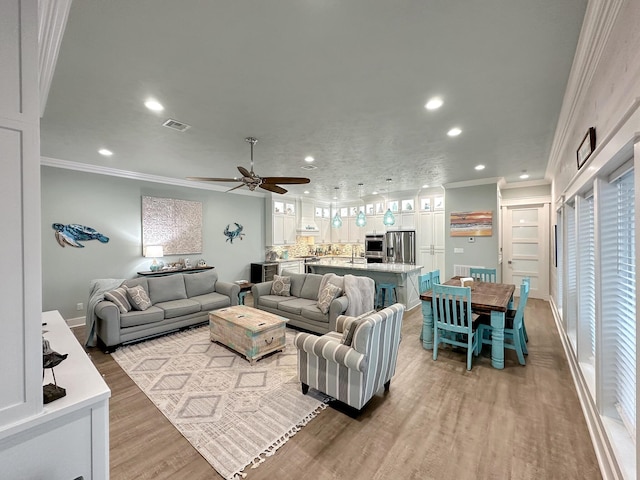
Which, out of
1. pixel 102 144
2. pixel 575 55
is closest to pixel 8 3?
pixel 575 55

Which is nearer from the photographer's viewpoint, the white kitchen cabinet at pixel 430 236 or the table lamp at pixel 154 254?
the table lamp at pixel 154 254

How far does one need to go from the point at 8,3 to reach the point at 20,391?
4.64ft

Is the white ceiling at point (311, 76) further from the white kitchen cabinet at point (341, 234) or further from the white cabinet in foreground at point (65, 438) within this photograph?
the white kitchen cabinet at point (341, 234)

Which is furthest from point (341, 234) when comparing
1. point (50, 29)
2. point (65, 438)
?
point (65, 438)

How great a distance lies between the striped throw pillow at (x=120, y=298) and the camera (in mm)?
3854

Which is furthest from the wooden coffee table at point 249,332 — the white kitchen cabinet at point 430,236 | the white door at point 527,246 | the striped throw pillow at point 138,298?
the white door at point 527,246

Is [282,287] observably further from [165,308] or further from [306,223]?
[306,223]

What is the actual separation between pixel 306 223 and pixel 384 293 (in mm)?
3855

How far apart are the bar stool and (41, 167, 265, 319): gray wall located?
13.4 feet

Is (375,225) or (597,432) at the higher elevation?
(375,225)

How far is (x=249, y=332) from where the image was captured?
3.35 m

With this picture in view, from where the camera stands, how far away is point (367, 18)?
167 centimetres

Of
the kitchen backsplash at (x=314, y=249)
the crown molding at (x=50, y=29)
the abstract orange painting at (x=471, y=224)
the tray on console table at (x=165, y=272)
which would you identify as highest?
the crown molding at (x=50, y=29)

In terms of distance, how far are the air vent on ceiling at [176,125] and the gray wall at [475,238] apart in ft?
19.6
